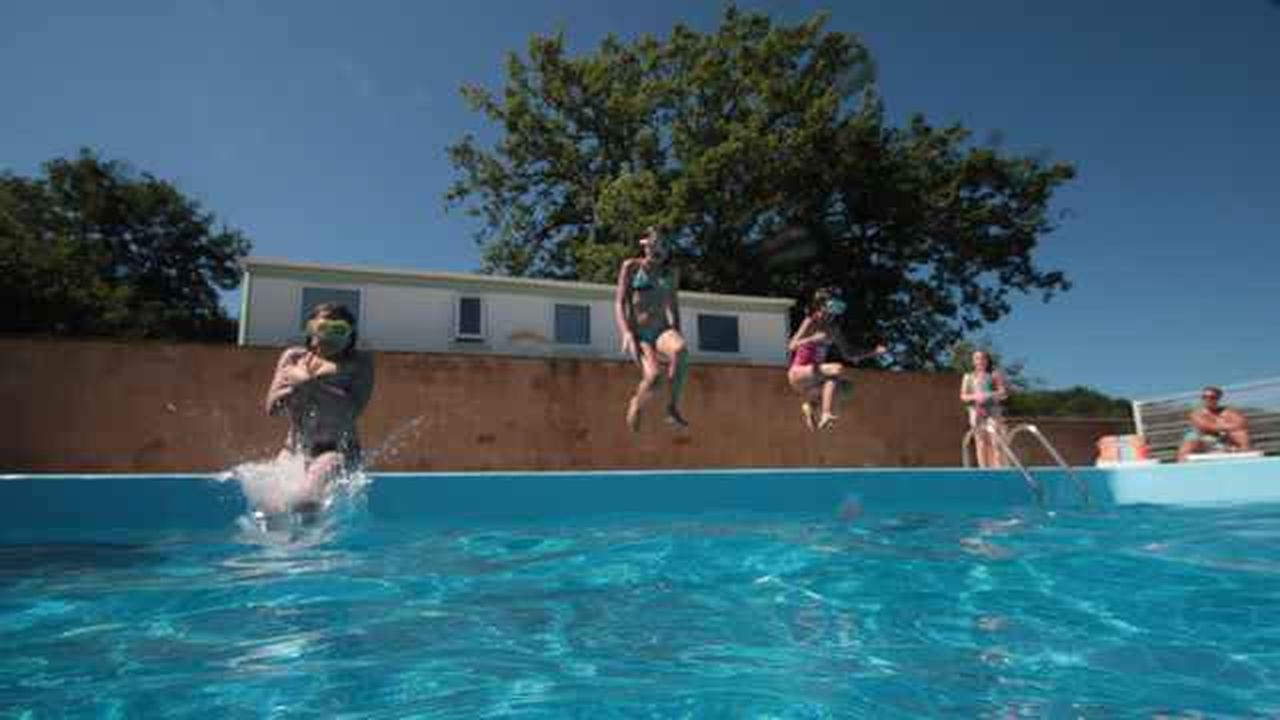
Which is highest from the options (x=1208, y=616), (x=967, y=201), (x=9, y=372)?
(x=967, y=201)

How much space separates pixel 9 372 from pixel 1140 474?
15.3 meters

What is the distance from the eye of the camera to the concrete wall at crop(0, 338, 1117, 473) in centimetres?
1148

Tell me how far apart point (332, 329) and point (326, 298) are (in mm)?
9726

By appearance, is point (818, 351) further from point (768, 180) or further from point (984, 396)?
point (768, 180)

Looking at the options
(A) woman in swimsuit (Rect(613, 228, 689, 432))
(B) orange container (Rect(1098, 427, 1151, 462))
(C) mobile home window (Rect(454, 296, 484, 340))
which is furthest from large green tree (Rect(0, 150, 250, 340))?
(B) orange container (Rect(1098, 427, 1151, 462))

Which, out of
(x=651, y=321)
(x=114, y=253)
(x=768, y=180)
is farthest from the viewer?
(x=114, y=253)

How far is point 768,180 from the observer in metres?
25.3

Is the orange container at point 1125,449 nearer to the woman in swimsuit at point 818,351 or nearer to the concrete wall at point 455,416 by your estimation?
the concrete wall at point 455,416

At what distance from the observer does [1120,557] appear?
4.19 meters

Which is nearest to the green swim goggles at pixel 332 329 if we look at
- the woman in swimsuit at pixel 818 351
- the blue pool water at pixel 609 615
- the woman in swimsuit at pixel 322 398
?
the woman in swimsuit at pixel 322 398

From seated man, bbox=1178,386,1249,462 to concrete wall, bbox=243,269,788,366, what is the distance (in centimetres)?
824

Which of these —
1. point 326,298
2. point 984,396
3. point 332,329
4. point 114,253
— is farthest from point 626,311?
point 114,253

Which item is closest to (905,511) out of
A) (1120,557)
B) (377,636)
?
(1120,557)

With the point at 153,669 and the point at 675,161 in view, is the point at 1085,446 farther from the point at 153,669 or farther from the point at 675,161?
the point at 153,669
